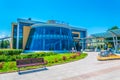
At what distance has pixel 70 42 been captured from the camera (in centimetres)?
3962

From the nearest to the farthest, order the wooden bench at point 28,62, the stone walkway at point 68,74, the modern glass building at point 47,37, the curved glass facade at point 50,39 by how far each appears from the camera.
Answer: the stone walkway at point 68,74, the wooden bench at point 28,62, the curved glass facade at point 50,39, the modern glass building at point 47,37

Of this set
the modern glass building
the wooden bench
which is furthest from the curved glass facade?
the wooden bench

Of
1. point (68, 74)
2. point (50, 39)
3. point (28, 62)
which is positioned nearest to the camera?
point (68, 74)

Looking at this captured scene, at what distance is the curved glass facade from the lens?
35188mm

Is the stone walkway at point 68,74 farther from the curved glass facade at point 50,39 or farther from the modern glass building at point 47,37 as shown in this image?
the modern glass building at point 47,37

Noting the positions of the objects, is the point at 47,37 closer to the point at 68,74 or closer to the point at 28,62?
the point at 28,62

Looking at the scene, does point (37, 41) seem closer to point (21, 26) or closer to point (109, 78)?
point (21, 26)

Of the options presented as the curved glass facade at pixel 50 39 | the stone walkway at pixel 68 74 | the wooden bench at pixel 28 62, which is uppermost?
the curved glass facade at pixel 50 39

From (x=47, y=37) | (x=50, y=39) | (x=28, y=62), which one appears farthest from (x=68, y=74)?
(x=47, y=37)

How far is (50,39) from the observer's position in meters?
35.6

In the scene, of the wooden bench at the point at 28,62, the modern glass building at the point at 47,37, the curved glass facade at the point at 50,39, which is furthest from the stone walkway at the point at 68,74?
the modern glass building at the point at 47,37

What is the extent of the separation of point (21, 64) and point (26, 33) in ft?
112

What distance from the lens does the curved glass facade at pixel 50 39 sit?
3519 centimetres

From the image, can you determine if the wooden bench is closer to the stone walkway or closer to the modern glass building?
the stone walkway
